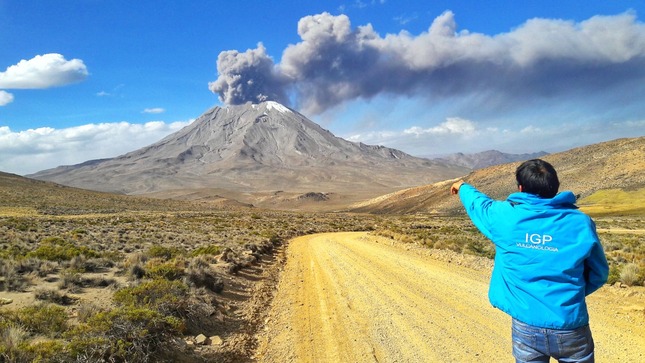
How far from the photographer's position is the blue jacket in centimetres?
271

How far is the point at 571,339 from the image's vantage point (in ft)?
9.03

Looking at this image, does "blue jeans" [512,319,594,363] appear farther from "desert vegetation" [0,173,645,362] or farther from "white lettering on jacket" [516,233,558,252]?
"desert vegetation" [0,173,645,362]

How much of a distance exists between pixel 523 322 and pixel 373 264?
11.5 metres

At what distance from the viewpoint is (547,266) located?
2752mm

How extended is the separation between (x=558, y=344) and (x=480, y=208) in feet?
3.47

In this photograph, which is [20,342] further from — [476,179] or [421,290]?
[476,179]

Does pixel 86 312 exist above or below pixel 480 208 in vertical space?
below

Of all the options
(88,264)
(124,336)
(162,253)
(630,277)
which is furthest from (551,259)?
(162,253)

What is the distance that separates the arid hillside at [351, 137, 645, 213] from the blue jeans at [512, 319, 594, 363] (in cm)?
6301

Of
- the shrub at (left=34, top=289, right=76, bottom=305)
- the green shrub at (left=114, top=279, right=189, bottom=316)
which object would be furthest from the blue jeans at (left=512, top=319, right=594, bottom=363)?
the shrub at (left=34, top=289, right=76, bottom=305)

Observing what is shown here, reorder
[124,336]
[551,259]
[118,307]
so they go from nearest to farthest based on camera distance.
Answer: [551,259]
[124,336]
[118,307]

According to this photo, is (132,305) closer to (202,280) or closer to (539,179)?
(202,280)

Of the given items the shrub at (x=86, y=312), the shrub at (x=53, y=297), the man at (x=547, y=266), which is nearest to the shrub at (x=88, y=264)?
the shrub at (x=53, y=297)

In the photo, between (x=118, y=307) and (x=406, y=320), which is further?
(x=406, y=320)
